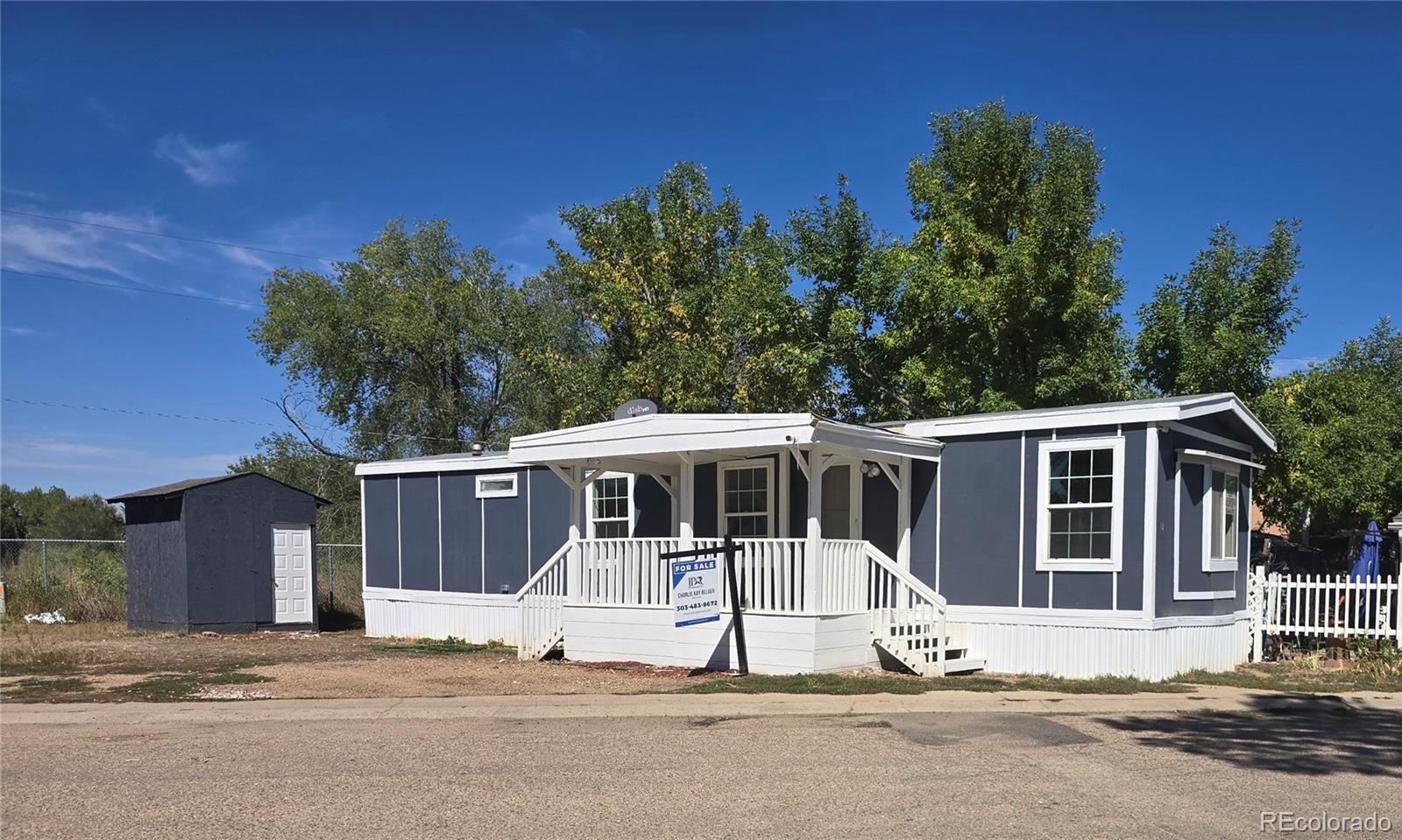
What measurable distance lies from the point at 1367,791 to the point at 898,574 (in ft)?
21.8

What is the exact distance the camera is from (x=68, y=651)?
1573 centimetres

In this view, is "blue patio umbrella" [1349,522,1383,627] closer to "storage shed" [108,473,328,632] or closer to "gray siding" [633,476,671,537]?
"gray siding" [633,476,671,537]

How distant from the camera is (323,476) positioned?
37594 millimetres

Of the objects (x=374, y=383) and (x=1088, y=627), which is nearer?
(x=1088, y=627)

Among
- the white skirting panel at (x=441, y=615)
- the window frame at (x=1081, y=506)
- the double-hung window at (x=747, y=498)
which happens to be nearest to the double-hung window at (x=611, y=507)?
the double-hung window at (x=747, y=498)

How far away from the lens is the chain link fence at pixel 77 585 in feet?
70.7

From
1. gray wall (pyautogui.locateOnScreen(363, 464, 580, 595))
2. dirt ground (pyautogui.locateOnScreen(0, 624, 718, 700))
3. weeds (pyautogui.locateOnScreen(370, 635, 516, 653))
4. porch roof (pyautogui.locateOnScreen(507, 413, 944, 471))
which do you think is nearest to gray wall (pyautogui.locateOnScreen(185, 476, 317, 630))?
dirt ground (pyautogui.locateOnScreen(0, 624, 718, 700))

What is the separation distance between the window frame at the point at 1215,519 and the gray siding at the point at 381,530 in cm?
1340

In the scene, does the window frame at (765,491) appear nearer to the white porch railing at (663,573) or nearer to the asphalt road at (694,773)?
the white porch railing at (663,573)

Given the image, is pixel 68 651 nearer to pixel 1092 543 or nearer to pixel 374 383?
pixel 1092 543

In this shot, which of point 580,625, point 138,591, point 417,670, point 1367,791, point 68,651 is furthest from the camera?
point 138,591

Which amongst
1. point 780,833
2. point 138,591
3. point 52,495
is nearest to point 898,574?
point 780,833

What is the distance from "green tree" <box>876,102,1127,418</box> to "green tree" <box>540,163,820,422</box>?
2.75 metres
